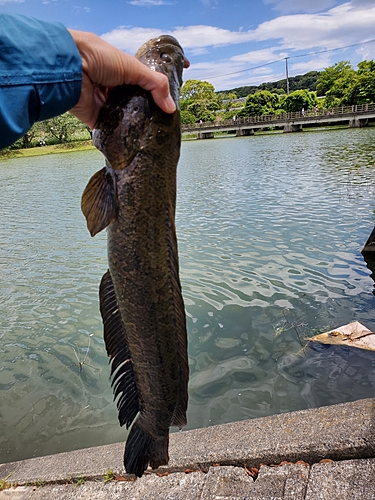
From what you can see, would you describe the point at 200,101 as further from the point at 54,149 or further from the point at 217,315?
the point at 217,315

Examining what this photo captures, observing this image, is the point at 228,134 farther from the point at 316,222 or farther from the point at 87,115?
the point at 87,115

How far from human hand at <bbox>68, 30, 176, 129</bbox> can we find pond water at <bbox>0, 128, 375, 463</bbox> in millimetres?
4134

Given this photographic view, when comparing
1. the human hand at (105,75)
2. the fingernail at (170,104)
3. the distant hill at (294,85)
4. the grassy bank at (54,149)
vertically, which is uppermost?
the distant hill at (294,85)

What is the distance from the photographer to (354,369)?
18.6 ft

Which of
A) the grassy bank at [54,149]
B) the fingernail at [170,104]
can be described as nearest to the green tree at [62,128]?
the grassy bank at [54,149]

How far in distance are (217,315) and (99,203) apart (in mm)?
5754

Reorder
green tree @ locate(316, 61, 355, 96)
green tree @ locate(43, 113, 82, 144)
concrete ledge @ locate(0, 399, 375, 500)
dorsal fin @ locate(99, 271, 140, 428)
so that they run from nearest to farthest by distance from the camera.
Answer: dorsal fin @ locate(99, 271, 140, 428)
concrete ledge @ locate(0, 399, 375, 500)
green tree @ locate(43, 113, 82, 144)
green tree @ locate(316, 61, 355, 96)

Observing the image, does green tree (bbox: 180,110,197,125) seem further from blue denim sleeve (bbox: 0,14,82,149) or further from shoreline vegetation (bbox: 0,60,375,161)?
blue denim sleeve (bbox: 0,14,82,149)

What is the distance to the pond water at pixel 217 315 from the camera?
5270mm

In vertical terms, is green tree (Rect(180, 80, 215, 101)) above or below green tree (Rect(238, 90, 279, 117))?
above

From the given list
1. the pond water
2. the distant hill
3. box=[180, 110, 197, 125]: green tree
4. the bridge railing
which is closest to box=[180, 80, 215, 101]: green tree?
box=[180, 110, 197, 125]: green tree

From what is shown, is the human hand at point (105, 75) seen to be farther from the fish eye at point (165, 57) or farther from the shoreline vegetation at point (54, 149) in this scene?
the shoreline vegetation at point (54, 149)

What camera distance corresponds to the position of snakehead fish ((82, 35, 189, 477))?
6.30 ft

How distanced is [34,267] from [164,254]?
9.25 meters
